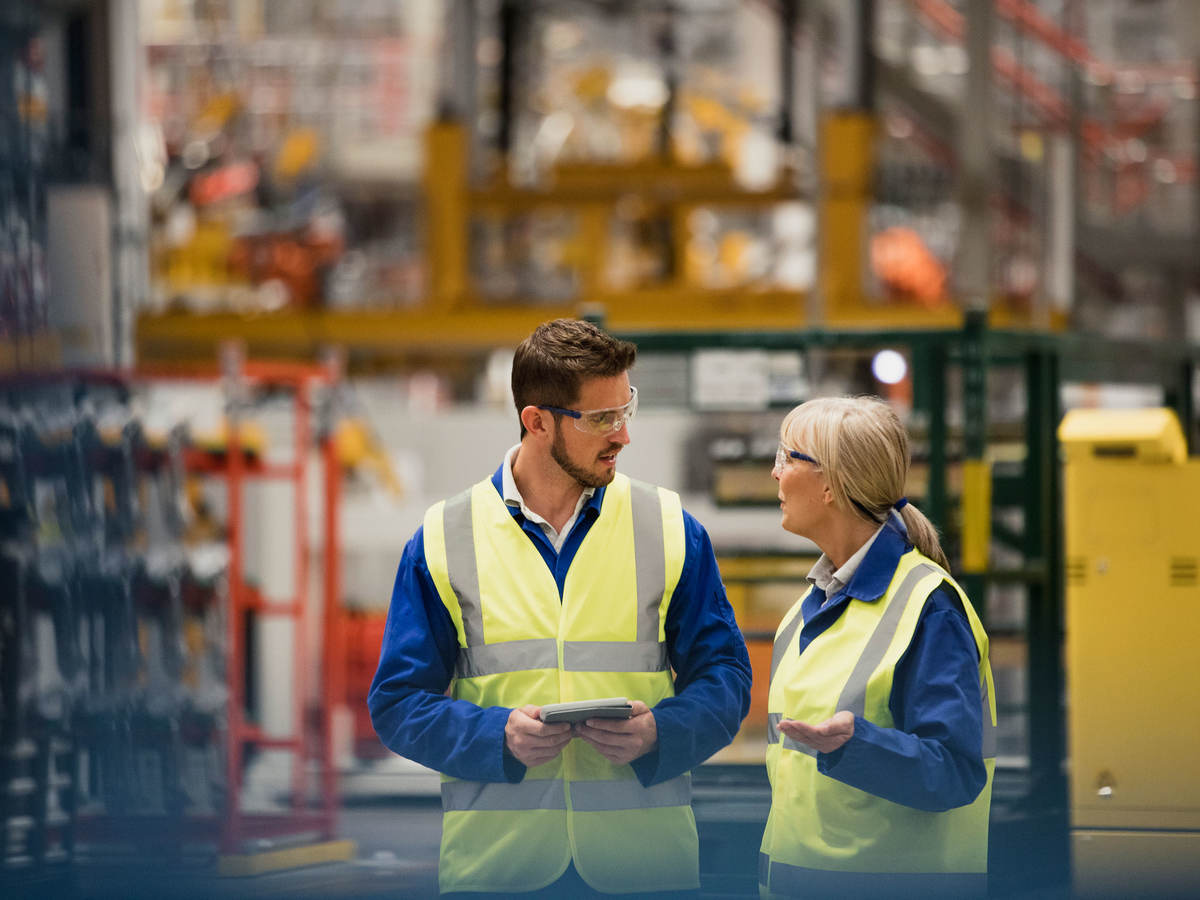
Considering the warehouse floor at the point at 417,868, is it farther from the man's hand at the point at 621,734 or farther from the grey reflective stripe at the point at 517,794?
the man's hand at the point at 621,734

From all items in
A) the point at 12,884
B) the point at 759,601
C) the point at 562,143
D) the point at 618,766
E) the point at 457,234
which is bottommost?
the point at 12,884

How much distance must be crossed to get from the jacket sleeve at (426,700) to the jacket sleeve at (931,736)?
58 centimetres

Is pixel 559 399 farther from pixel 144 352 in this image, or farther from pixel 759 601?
pixel 144 352

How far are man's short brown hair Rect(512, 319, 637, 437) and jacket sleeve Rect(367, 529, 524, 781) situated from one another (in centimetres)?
34

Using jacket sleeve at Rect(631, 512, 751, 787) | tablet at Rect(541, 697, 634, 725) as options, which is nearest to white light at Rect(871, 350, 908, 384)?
jacket sleeve at Rect(631, 512, 751, 787)

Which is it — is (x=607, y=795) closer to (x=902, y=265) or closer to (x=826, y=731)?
(x=826, y=731)

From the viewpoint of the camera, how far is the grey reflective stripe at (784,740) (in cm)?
249

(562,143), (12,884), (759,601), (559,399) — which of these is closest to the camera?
(559,399)

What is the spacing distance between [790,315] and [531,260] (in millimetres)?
3699

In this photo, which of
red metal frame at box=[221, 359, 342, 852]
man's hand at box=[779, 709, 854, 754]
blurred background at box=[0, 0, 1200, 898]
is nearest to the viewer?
man's hand at box=[779, 709, 854, 754]

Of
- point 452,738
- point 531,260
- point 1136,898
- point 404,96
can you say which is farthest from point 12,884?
point 404,96

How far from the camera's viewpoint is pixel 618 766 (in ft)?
8.57

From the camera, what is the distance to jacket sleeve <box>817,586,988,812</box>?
234 cm

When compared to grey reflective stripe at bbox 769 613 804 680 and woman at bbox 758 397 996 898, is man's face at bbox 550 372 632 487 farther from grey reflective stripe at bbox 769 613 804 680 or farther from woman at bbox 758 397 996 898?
grey reflective stripe at bbox 769 613 804 680
